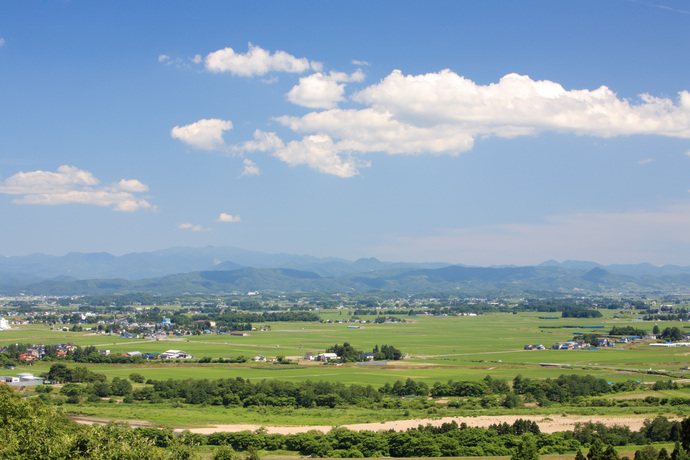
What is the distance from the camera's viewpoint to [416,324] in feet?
343

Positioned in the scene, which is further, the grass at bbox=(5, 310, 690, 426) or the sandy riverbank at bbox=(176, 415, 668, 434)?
the grass at bbox=(5, 310, 690, 426)

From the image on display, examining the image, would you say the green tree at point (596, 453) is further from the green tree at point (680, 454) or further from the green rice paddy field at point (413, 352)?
the green rice paddy field at point (413, 352)

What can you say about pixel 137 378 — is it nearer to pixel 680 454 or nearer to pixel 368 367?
pixel 368 367

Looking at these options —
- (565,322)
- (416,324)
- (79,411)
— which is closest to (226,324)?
(416,324)

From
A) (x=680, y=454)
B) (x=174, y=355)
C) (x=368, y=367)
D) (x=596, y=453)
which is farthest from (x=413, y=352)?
(x=680, y=454)

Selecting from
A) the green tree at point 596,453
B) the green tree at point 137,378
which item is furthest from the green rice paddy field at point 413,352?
the green tree at point 596,453

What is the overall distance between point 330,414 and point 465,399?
8.60m

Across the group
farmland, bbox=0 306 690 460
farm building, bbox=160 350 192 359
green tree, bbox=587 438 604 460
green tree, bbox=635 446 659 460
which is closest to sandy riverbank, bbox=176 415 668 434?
farmland, bbox=0 306 690 460

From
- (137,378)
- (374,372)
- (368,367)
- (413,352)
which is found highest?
(137,378)

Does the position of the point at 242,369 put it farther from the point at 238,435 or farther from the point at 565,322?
the point at 565,322

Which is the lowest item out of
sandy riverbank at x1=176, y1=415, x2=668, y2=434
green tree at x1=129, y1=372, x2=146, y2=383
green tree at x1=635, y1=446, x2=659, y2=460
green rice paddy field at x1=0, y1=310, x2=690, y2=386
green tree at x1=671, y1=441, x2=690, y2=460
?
green rice paddy field at x1=0, y1=310, x2=690, y2=386

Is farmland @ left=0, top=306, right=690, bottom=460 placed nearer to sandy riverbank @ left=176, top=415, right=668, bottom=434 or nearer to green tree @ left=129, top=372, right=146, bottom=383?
sandy riverbank @ left=176, top=415, right=668, bottom=434

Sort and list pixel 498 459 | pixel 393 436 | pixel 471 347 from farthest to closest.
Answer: pixel 471 347 → pixel 393 436 → pixel 498 459

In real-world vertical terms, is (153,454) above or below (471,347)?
above
